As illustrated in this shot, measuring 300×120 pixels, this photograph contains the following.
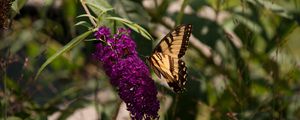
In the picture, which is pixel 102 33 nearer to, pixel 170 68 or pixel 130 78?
pixel 130 78

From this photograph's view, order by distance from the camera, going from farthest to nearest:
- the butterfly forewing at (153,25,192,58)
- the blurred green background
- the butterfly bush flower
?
the blurred green background
the butterfly forewing at (153,25,192,58)
the butterfly bush flower

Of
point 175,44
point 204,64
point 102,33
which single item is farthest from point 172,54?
point 204,64

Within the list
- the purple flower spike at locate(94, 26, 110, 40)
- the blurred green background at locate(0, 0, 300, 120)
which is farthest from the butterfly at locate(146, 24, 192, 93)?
the blurred green background at locate(0, 0, 300, 120)

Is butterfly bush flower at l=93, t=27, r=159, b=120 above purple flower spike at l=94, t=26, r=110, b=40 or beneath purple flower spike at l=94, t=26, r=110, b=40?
beneath

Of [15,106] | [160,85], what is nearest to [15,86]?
[15,106]

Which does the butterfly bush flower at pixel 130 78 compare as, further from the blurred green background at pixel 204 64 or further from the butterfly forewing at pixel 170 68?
the blurred green background at pixel 204 64

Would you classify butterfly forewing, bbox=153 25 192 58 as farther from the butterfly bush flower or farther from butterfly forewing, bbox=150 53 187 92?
the butterfly bush flower

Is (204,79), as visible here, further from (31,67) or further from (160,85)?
(31,67)

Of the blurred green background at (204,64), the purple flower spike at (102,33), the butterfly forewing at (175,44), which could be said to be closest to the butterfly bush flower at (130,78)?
the purple flower spike at (102,33)
